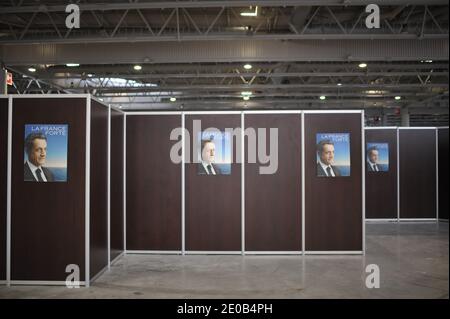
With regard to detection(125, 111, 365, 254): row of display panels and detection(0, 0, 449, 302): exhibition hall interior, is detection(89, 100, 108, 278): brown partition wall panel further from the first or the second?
detection(125, 111, 365, 254): row of display panels

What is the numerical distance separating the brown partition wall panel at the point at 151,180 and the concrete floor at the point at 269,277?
49 centimetres

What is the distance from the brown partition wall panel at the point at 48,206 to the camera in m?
6.34

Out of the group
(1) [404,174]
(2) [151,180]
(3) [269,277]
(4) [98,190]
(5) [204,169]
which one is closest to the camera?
(4) [98,190]

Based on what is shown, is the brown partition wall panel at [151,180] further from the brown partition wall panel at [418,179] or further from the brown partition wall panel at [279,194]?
the brown partition wall panel at [418,179]

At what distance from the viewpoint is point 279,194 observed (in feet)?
27.8

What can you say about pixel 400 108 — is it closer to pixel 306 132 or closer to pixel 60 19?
pixel 306 132

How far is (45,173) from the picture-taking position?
20.8 feet

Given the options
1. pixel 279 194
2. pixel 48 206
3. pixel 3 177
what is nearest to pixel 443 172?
pixel 279 194

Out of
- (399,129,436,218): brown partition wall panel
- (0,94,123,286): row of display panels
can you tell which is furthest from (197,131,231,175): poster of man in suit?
(399,129,436,218): brown partition wall panel

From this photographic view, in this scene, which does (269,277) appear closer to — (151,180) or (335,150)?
(335,150)

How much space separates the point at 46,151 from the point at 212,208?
10.7 feet

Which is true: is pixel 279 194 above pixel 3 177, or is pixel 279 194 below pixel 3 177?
below
